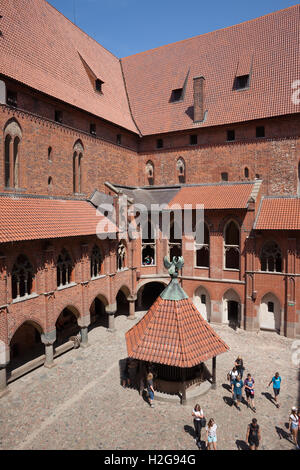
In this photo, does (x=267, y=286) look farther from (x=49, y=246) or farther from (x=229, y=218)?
(x=49, y=246)

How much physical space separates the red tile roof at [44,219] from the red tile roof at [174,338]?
6.25 meters

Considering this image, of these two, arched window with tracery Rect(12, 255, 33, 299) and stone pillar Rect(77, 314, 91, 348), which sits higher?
arched window with tracery Rect(12, 255, 33, 299)

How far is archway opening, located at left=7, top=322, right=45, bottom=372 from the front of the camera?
18.0 meters

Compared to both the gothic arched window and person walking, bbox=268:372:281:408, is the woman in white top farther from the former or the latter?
the gothic arched window

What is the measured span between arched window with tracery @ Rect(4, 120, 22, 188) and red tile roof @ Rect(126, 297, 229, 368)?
10345 millimetres

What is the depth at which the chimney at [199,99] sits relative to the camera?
26359 millimetres

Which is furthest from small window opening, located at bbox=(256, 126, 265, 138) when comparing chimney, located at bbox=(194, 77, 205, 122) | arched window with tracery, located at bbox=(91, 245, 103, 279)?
arched window with tracery, located at bbox=(91, 245, 103, 279)

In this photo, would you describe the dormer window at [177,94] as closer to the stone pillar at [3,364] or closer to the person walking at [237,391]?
the person walking at [237,391]

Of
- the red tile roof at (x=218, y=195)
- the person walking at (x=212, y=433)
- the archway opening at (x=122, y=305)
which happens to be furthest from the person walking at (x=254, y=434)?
the archway opening at (x=122, y=305)

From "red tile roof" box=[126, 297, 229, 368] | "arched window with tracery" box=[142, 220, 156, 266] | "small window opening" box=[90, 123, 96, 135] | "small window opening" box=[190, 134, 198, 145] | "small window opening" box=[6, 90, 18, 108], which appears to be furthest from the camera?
"small window opening" box=[190, 134, 198, 145]

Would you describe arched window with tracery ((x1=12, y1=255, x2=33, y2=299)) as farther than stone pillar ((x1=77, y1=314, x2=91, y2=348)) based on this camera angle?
No

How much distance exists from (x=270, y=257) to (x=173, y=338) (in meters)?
11.5

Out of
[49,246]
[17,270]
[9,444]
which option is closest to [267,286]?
[49,246]

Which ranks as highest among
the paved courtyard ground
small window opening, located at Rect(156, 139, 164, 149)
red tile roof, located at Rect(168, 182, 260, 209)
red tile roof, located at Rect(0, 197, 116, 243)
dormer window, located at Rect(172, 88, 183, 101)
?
dormer window, located at Rect(172, 88, 183, 101)
